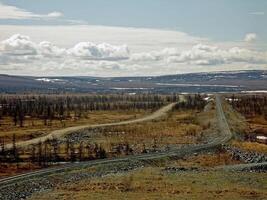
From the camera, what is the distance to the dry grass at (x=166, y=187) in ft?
165

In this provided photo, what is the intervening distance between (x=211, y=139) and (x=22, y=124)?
68.5m

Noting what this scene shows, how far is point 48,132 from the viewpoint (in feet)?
425

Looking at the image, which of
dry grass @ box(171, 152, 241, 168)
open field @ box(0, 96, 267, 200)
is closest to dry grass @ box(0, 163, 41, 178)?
open field @ box(0, 96, 267, 200)

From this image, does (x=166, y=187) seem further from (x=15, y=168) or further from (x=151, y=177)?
(x=15, y=168)

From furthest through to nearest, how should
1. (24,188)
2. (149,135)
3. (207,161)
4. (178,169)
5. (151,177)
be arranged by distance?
(149,135)
(207,161)
(178,169)
(151,177)
(24,188)

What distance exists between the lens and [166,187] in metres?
55.1

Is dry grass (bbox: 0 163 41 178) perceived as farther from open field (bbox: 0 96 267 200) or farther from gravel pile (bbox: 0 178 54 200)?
gravel pile (bbox: 0 178 54 200)

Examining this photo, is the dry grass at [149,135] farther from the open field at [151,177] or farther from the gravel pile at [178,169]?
the gravel pile at [178,169]

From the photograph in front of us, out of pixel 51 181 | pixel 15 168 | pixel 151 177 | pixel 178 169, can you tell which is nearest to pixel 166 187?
pixel 151 177

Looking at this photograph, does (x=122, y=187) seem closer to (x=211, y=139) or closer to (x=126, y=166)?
(x=126, y=166)

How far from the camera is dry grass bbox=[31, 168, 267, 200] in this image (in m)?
50.4

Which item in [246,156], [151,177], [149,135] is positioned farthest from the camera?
[149,135]

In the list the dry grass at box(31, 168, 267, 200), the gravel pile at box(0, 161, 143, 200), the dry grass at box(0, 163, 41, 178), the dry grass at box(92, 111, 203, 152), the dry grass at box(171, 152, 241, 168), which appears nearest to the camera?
the dry grass at box(31, 168, 267, 200)

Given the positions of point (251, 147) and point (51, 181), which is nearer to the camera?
point (51, 181)
